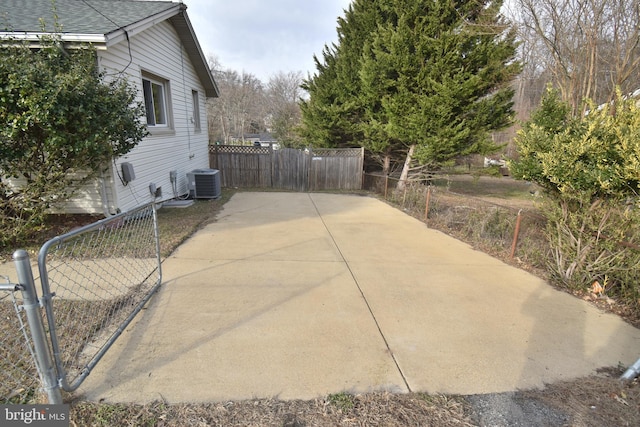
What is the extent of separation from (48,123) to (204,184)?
4948mm

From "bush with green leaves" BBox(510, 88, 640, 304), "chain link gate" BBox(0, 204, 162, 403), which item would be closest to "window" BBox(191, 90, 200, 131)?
"chain link gate" BBox(0, 204, 162, 403)

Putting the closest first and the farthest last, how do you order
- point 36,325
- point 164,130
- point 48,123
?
1. point 36,325
2. point 48,123
3. point 164,130

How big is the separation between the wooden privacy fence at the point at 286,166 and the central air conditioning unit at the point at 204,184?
8.81 feet

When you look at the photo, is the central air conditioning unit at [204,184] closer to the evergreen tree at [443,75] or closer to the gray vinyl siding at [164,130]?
the gray vinyl siding at [164,130]

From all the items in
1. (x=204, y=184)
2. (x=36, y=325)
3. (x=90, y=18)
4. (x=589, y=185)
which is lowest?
(x=204, y=184)

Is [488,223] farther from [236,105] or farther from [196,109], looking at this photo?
[236,105]

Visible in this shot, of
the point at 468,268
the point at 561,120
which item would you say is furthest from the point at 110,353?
the point at 561,120

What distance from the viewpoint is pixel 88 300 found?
3123 mm

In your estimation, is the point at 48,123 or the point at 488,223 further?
the point at 488,223

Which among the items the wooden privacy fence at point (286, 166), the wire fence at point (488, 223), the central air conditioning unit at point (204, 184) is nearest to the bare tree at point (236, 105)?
the wooden privacy fence at point (286, 166)

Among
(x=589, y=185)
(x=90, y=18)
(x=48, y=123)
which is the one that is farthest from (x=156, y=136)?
(x=589, y=185)

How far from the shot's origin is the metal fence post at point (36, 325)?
61.5 inches

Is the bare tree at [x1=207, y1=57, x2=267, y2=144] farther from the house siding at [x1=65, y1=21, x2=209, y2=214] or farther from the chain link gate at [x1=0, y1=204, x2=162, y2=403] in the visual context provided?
the chain link gate at [x1=0, y1=204, x2=162, y2=403]

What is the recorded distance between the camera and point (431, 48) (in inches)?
367
